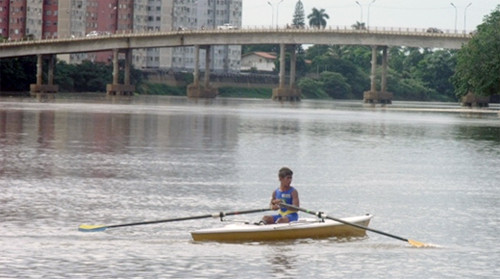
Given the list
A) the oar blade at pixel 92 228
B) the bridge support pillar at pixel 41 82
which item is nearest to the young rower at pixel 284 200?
the oar blade at pixel 92 228

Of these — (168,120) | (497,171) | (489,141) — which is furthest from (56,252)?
(168,120)

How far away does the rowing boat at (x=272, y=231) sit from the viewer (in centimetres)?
2205

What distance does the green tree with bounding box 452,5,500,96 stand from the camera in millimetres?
145875

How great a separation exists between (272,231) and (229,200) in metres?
7.81

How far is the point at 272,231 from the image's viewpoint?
2214 centimetres

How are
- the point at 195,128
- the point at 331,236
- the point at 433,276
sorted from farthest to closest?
the point at 195,128
the point at 331,236
the point at 433,276

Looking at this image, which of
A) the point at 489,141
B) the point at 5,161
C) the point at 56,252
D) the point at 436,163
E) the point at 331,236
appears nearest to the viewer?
the point at 56,252

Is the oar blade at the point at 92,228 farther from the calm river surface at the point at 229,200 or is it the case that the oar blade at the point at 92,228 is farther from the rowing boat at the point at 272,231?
the rowing boat at the point at 272,231

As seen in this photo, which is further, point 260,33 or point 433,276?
point 260,33

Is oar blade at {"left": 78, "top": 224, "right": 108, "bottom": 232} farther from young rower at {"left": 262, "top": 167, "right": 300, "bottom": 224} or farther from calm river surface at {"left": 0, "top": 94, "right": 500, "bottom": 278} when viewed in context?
young rower at {"left": 262, "top": 167, "right": 300, "bottom": 224}

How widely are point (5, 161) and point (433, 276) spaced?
2379 centimetres

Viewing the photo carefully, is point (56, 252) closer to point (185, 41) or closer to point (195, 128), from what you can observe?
point (195, 128)

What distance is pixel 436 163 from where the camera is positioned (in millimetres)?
46000

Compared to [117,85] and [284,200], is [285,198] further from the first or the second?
[117,85]
